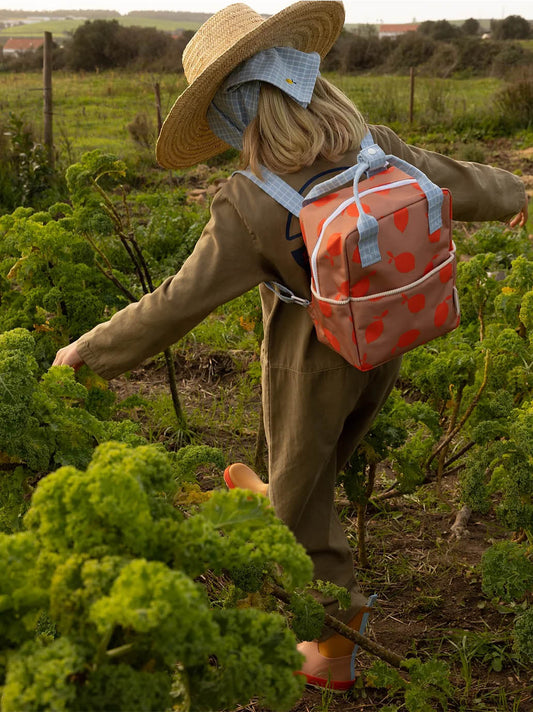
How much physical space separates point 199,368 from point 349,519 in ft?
4.79

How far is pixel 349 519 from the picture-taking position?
10.1 ft

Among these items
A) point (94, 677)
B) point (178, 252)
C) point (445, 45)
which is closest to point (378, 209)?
point (94, 677)

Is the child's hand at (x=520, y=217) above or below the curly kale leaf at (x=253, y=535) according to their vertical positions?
above

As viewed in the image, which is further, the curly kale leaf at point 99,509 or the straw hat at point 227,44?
the straw hat at point 227,44

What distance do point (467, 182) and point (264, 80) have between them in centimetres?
79

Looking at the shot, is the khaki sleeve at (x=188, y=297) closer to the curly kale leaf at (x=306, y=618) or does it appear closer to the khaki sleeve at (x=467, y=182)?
the khaki sleeve at (x=467, y=182)

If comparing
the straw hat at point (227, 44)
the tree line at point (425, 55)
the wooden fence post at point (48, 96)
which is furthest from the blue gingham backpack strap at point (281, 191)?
the tree line at point (425, 55)

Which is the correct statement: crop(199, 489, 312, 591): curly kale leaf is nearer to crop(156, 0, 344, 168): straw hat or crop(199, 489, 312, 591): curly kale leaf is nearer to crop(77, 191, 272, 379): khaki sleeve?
crop(77, 191, 272, 379): khaki sleeve

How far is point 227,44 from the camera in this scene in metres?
1.97

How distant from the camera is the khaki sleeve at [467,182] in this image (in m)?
2.17

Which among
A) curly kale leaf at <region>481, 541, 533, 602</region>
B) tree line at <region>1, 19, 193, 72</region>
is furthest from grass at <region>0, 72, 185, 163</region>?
curly kale leaf at <region>481, 541, 533, 602</region>

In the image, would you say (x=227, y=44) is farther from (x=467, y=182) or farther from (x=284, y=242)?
(x=467, y=182)

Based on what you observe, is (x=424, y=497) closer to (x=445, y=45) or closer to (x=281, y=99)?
(x=281, y=99)

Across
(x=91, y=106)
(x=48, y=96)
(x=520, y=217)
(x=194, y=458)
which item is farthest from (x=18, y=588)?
(x=91, y=106)
